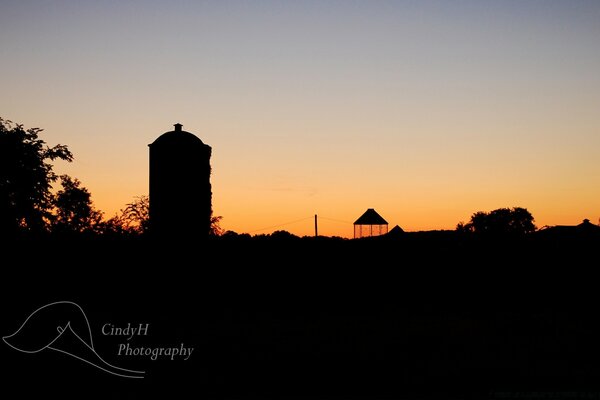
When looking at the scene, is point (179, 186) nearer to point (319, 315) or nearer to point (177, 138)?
point (177, 138)

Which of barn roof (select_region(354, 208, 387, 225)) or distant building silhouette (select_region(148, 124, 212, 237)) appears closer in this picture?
distant building silhouette (select_region(148, 124, 212, 237))

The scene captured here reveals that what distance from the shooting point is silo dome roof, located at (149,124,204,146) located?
2475 centimetres

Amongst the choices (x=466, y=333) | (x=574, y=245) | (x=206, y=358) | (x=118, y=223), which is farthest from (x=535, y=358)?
(x=118, y=223)

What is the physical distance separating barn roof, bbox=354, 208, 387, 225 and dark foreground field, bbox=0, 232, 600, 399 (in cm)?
2283

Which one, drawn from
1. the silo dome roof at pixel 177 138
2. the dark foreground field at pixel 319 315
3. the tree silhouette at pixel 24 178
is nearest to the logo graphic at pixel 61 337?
the dark foreground field at pixel 319 315

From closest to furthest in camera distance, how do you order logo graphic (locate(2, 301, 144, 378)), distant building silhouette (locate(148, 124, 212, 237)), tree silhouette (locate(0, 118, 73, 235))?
logo graphic (locate(2, 301, 144, 378)), distant building silhouette (locate(148, 124, 212, 237)), tree silhouette (locate(0, 118, 73, 235))

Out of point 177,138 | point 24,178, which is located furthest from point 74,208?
point 177,138

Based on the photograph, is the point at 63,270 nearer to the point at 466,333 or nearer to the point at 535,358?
the point at 466,333

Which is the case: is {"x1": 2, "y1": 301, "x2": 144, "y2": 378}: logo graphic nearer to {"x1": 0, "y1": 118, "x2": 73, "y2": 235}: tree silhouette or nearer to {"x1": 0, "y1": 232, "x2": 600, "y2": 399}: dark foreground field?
{"x1": 0, "y1": 232, "x2": 600, "y2": 399}: dark foreground field

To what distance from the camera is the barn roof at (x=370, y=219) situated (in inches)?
1853

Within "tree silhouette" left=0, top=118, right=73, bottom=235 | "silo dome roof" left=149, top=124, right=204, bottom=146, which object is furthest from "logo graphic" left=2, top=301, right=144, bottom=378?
"tree silhouette" left=0, top=118, right=73, bottom=235

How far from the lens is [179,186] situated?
2392cm

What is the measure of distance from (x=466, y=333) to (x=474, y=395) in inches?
229

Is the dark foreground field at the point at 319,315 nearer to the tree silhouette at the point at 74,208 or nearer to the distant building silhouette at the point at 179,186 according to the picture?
the distant building silhouette at the point at 179,186
